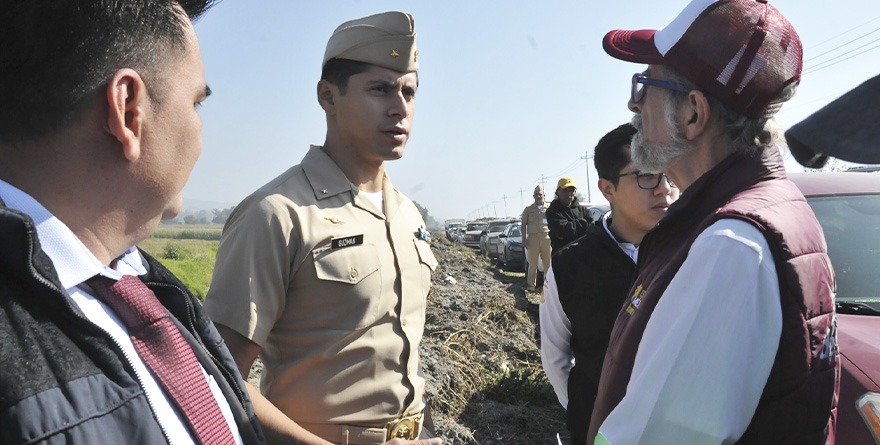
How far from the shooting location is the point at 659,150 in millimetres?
1850

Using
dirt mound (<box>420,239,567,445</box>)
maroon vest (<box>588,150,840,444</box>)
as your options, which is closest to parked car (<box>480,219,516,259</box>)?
dirt mound (<box>420,239,567,445</box>)

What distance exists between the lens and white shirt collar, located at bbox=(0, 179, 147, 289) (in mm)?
954

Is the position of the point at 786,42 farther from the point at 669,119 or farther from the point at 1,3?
the point at 1,3

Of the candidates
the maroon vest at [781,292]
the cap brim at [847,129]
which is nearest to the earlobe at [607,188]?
the maroon vest at [781,292]

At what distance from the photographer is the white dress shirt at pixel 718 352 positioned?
4.36ft

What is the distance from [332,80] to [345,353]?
3.49 feet

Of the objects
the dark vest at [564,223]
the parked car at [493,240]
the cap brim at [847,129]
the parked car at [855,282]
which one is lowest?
the parked car at [493,240]

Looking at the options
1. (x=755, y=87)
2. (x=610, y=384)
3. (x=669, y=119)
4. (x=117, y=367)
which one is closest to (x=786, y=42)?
(x=755, y=87)

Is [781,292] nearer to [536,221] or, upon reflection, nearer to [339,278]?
[339,278]

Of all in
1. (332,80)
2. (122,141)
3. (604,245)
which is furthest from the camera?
(604,245)

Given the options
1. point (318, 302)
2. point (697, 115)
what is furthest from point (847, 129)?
point (318, 302)

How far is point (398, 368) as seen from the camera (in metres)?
2.16

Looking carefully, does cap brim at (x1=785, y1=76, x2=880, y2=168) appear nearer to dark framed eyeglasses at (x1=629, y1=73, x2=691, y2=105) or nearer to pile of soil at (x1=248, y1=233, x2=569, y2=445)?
dark framed eyeglasses at (x1=629, y1=73, x2=691, y2=105)

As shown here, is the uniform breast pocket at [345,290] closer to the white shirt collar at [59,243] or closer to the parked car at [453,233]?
the white shirt collar at [59,243]
